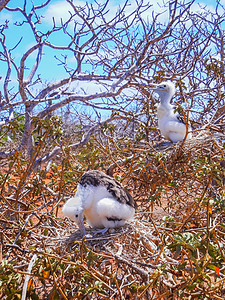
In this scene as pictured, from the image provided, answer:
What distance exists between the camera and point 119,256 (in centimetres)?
157

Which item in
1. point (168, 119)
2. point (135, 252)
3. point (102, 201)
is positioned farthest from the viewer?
point (168, 119)

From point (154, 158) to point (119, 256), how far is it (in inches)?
40.8

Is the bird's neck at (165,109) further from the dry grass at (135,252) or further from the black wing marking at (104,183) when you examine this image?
the black wing marking at (104,183)

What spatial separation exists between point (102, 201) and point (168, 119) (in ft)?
4.63

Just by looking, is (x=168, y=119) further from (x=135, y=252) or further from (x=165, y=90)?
(x=135, y=252)

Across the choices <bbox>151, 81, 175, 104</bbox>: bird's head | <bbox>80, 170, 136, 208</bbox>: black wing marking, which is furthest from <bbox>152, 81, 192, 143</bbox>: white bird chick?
<bbox>80, 170, 136, 208</bbox>: black wing marking

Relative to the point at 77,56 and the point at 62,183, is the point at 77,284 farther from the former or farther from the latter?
the point at 77,56

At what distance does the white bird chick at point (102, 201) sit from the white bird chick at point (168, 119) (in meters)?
1.12

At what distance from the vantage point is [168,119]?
314 cm

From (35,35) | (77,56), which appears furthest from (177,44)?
(35,35)

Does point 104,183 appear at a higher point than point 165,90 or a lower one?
lower

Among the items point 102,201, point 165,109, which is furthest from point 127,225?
point 165,109

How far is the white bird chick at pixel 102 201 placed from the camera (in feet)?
6.88

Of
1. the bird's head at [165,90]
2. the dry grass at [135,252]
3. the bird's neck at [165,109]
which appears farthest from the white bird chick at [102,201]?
the bird's head at [165,90]
